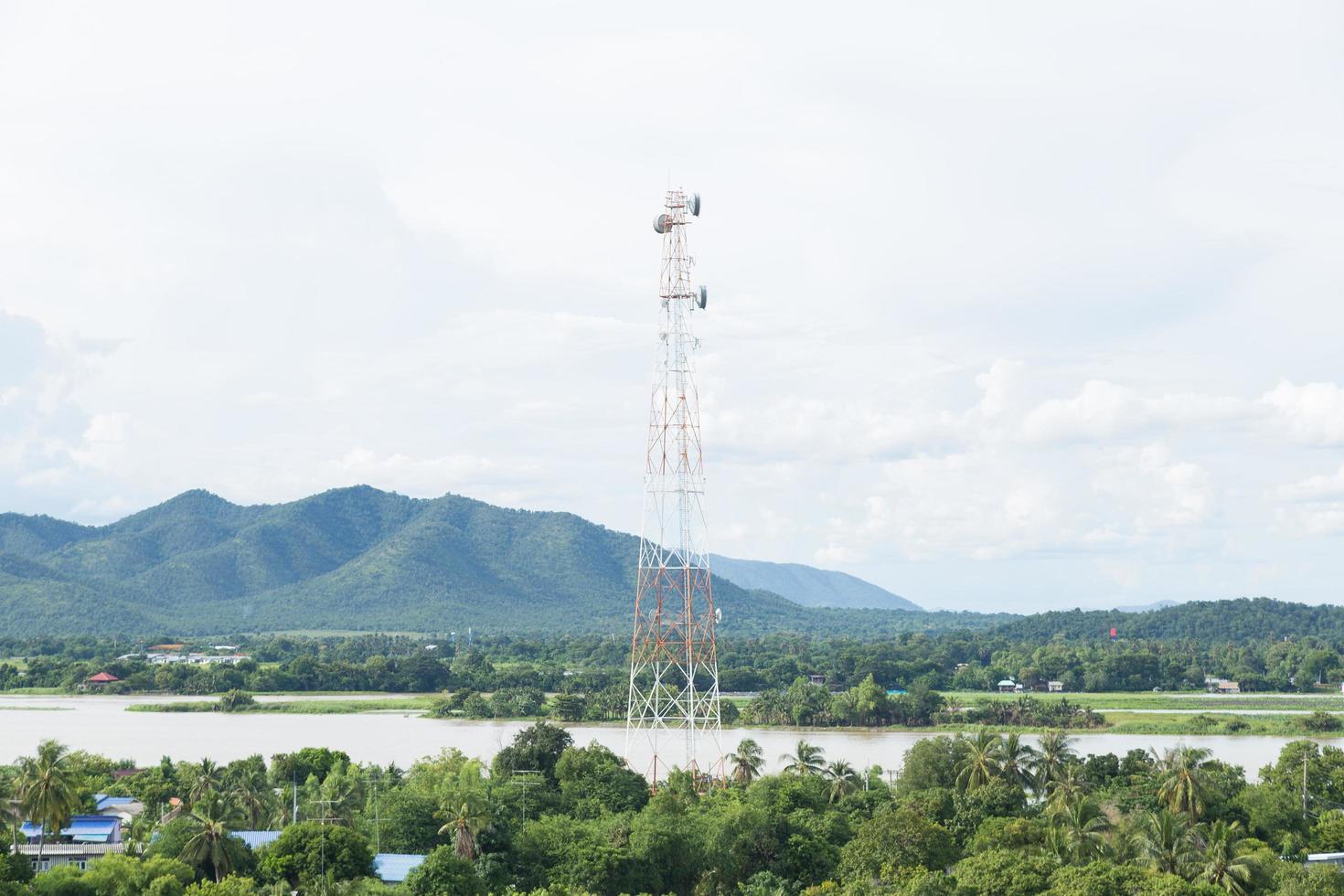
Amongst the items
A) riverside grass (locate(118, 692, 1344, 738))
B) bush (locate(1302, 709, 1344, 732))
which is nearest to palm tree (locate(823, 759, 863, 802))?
riverside grass (locate(118, 692, 1344, 738))

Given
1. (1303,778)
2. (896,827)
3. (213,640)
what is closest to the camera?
(896,827)

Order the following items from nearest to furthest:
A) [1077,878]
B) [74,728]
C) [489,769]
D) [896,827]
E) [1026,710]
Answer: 1. [1077,878]
2. [896,827]
3. [489,769]
4. [74,728]
5. [1026,710]

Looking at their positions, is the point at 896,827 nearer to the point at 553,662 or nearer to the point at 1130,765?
the point at 1130,765

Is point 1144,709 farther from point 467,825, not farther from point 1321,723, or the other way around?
point 467,825

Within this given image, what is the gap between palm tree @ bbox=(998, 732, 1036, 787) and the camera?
1529 inches

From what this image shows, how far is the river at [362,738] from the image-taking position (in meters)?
60.5

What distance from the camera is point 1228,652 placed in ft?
408

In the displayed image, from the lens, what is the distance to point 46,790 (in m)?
31.3

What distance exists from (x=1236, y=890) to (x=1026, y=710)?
52.5 metres

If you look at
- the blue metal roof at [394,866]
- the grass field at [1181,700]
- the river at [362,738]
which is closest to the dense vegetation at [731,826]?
the blue metal roof at [394,866]

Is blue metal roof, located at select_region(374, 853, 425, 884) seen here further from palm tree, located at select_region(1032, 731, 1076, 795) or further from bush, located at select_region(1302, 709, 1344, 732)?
bush, located at select_region(1302, 709, 1344, 732)

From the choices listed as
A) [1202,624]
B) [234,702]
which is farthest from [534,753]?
[1202,624]

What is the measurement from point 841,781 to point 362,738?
35734 mm

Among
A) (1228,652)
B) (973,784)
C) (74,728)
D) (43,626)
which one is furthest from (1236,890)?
(43,626)
